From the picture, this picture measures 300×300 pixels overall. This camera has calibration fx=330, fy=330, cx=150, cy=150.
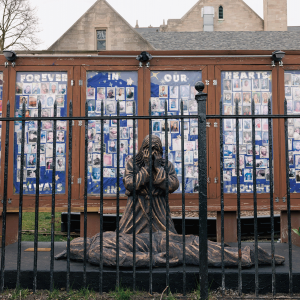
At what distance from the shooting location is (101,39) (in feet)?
58.2

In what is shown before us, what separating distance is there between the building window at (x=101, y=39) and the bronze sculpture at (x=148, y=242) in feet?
48.1

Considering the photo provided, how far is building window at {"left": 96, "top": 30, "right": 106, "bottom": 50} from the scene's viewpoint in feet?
57.7

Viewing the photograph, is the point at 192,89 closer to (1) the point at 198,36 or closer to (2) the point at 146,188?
(2) the point at 146,188

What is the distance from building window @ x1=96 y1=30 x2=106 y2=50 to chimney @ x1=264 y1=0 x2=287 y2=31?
1777cm

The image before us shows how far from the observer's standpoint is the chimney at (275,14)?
93.1 ft

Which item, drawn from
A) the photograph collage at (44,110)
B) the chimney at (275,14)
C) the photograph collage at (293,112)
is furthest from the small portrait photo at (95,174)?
the chimney at (275,14)

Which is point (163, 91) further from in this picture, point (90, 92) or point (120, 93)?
point (90, 92)

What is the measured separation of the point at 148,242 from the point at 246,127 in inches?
131

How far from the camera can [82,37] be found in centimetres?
1750

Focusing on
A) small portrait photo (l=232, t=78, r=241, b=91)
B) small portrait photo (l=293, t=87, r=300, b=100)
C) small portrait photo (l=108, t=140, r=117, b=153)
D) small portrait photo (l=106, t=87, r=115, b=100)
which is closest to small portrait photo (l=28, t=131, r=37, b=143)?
small portrait photo (l=108, t=140, r=117, b=153)

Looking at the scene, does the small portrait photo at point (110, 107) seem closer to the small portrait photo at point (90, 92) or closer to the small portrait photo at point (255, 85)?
the small portrait photo at point (90, 92)

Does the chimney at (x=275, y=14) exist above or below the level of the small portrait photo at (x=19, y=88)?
above

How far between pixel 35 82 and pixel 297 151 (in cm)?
507

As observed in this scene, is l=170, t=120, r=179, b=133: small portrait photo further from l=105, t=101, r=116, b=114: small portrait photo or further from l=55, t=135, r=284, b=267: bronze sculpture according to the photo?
l=55, t=135, r=284, b=267: bronze sculpture
